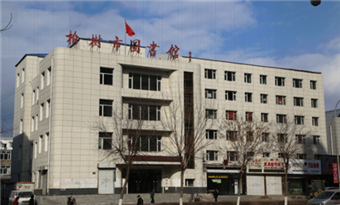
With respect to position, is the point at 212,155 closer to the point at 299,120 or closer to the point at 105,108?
the point at 105,108

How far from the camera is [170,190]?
49.9 m

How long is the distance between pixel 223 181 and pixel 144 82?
58.2 ft

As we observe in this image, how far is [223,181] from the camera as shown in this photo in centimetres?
5547

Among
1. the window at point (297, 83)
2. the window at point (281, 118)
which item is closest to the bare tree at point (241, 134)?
the window at point (281, 118)

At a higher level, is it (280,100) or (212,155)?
(280,100)

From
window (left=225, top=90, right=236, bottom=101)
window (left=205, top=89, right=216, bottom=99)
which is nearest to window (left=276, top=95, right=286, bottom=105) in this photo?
window (left=225, top=90, right=236, bottom=101)

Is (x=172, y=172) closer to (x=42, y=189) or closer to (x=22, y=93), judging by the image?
(x=42, y=189)

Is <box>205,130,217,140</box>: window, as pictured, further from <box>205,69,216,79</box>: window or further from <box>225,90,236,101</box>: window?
<box>205,69,216,79</box>: window

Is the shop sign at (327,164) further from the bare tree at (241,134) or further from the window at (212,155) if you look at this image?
the window at (212,155)

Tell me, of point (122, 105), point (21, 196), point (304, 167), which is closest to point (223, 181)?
point (304, 167)

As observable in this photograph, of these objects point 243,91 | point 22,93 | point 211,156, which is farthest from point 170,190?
point 22,93

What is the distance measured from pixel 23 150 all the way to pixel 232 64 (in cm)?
3217

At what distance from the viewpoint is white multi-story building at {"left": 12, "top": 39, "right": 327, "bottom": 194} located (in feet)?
148

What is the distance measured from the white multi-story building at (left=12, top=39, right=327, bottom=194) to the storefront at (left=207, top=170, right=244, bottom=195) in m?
0.14
